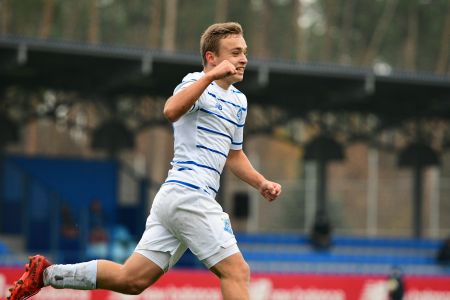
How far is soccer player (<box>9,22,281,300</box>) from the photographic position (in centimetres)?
731

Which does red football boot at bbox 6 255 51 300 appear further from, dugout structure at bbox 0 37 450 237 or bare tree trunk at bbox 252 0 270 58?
bare tree trunk at bbox 252 0 270 58

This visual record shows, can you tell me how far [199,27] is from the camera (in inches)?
1847

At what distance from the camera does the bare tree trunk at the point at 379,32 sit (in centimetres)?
5053

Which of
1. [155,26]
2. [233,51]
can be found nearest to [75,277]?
[233,51]

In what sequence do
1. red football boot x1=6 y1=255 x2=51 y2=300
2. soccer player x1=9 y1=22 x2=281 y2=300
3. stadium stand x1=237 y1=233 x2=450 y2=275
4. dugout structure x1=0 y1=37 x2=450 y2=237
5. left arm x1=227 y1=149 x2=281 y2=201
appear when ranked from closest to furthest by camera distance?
soccer player x1=9 y1=22 x2=281 y2=300 → red football boot x1=6 y1=255 x2=51 y2=300 → left arm x1=227 y1=149 x2=281 y2=201 → stadium stand x1=237 y1=233 x2=450 y2=275 → dugout structure x1=0 y1=37 x2=450 y2=237

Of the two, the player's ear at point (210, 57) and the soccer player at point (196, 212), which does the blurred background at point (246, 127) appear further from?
the player's ear at point (210, 57)

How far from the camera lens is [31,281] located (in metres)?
7.59

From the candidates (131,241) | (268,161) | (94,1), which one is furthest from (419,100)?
(268,161)

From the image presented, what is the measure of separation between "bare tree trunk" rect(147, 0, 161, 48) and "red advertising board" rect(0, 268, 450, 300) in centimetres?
2367

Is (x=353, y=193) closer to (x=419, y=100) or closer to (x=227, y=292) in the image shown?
(x=419, y=100)

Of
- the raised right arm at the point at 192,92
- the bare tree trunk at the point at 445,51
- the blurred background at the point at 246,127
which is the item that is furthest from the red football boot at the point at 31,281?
the bare tree trunk at the point at 445,51

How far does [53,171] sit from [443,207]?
1743 cm

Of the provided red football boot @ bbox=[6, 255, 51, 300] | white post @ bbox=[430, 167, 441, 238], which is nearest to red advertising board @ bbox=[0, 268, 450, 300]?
red football boot @ bbox=[6, 255, 51, 300]

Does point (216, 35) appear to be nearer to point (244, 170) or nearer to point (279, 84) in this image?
point (244, 170)
